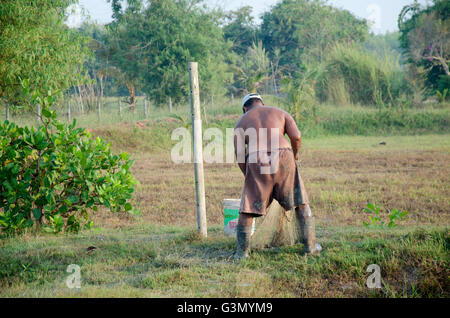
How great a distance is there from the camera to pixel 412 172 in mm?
10672

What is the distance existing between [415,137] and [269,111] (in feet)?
46.2

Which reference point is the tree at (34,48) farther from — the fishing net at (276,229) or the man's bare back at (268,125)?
the fishing net at (276,229)

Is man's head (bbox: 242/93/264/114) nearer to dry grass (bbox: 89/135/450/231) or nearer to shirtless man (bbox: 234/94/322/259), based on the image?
shirtless man (bbox: 234/94/322/259)

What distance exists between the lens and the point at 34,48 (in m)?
7.45

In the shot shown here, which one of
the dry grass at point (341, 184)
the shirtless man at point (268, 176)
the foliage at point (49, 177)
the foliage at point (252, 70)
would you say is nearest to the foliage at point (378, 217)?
the dry grass at point (341, 184)

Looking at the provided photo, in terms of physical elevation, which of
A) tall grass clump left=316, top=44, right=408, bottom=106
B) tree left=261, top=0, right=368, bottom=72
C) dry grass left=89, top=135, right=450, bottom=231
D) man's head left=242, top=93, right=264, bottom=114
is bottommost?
dry grass left=89, top=135, right=450, bottom=231

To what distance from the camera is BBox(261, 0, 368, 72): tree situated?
3173cm

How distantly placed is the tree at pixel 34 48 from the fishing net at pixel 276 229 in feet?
13.2

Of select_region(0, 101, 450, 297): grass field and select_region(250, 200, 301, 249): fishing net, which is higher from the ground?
select_region(250, 200, 301, 249): fishing net

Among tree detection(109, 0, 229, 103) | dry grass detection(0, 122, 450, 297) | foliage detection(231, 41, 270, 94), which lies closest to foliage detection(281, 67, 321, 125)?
foliage detection(231, 41, 270, 94)

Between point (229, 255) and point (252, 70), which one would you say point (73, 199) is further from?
point (252, 70)

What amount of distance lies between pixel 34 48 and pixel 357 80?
19.0m

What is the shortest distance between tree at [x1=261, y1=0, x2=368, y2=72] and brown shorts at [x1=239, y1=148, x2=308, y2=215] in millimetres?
27351

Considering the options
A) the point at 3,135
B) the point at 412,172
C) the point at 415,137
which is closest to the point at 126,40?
the point at 415,137
